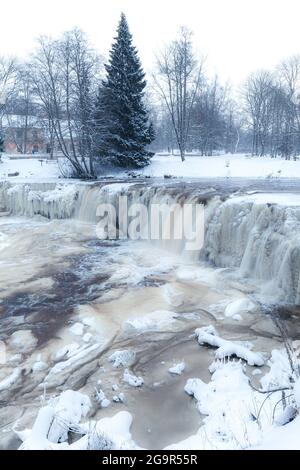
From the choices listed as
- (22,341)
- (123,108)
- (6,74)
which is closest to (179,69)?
(123,108)

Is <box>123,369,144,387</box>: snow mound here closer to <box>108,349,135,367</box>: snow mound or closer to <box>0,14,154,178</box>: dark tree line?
<box>108,349,135,367</box>: snow mound

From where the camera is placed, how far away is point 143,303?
7625 mm

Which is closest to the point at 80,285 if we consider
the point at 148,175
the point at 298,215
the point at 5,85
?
the point at 298,215

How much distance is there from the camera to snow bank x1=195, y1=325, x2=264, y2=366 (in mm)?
5230

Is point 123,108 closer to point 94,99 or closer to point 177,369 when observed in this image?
point 94,99

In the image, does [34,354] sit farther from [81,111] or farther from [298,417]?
[81,111]

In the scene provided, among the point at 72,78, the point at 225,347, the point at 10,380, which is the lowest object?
the point at 10,380

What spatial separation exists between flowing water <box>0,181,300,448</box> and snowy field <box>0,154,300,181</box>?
34.4ft

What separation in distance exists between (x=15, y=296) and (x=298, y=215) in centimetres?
701

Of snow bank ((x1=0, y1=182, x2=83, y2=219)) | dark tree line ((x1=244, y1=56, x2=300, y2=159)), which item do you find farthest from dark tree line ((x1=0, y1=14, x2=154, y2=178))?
dark tree line ((x1=244, y1=56, x2=300, y2=159))

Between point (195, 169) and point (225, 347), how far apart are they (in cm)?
2096

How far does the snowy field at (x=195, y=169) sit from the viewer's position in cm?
2269

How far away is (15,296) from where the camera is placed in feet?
26.7
